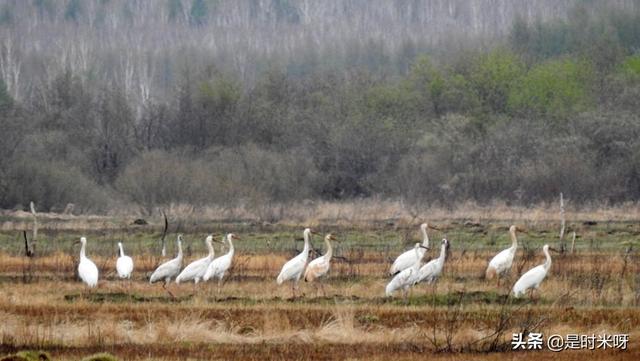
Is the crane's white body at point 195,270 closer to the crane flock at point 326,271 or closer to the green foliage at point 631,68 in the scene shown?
the crane flock at point 326,271

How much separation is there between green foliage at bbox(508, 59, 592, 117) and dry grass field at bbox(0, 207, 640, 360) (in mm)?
34827

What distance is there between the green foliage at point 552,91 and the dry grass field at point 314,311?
3483cm

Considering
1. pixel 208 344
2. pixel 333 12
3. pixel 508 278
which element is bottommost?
pixel 333 12

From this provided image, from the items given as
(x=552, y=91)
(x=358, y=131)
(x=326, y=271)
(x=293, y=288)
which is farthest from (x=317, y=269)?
(x=552, y=91)

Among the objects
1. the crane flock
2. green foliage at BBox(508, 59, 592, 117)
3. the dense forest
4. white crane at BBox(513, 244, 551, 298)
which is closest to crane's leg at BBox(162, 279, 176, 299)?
the crane flock

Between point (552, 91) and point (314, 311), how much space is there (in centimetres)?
5015

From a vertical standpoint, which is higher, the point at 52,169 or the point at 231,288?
the point at 231,288

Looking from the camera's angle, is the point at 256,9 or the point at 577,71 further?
the point at 256,9

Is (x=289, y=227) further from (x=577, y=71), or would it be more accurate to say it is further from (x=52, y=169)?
(x=577, y=71)

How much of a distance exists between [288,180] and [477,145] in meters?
8.70

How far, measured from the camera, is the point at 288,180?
62.5 meters

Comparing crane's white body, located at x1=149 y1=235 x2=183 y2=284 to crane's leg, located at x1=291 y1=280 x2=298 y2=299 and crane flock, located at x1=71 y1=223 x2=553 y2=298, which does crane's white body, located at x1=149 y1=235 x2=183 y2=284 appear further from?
crane's leg, located at x1=291 y1=280 x2=298 y2=299

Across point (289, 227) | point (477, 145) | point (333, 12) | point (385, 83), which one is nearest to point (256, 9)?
point (333, 12)

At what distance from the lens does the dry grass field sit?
18.9m
